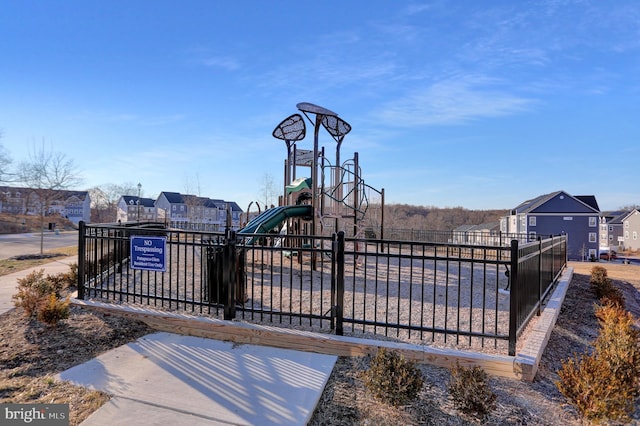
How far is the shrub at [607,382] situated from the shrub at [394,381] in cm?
126

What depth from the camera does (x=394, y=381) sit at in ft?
9.97

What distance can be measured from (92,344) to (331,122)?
8.47m

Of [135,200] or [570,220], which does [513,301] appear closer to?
[570,220]

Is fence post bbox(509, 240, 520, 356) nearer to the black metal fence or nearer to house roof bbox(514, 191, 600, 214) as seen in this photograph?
the black metal fence

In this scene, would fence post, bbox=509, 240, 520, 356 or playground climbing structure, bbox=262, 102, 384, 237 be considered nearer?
fence post, bbox=509, 240, 520, 356

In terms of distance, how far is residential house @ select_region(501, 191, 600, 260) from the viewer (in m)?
34.7

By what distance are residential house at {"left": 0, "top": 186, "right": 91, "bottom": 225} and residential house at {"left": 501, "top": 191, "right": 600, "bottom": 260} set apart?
132ft

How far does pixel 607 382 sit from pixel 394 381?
1706 millimetres

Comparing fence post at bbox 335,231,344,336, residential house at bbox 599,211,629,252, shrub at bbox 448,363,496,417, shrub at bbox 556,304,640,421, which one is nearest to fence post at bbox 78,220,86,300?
fence post at bbox 335,231,344,336

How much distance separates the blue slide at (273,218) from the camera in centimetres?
893

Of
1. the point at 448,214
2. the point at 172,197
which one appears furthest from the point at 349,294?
the point at 448,214

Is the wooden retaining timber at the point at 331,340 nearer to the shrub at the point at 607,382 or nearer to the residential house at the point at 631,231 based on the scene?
the shrub at the point at 607,382

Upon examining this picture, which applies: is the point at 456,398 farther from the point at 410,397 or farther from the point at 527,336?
the point at 527,336

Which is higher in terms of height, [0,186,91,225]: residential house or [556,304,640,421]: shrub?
[0,186,91,225]: residential house
